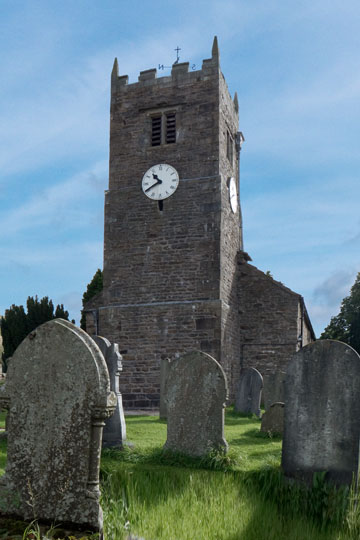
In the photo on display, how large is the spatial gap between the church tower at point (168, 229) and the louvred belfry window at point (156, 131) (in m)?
0.04

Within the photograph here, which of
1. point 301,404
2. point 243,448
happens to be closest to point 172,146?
point 243,448

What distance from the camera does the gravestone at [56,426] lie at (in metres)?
4.41

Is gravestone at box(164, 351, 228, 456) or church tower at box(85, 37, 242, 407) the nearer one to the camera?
gravestone at box(164, 351, 228, 456)

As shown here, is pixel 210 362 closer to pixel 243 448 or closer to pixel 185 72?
pixel 243 448

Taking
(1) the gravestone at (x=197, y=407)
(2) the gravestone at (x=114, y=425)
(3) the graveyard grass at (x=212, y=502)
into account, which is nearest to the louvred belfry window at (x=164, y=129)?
(2) the gravestone at (x=114, y=425)

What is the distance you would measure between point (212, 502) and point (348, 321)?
28.8m

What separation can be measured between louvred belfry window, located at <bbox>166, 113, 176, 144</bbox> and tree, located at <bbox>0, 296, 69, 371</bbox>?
Answer: 39.1 feet

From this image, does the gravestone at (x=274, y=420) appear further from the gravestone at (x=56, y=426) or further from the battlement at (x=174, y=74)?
the battlement at (x=174, y=74)

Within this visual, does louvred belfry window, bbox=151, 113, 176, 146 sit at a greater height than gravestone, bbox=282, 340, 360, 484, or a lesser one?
greater

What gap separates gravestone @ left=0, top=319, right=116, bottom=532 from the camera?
14.5ft

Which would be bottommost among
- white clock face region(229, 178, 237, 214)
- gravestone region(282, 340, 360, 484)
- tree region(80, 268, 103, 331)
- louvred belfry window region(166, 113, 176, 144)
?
gravestone region(282, 340, 360, 484)

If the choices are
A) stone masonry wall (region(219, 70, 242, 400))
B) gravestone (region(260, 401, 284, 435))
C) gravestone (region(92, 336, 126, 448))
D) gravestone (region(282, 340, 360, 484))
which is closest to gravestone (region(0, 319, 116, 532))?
gravestone (region(282, 340, 360, 484))

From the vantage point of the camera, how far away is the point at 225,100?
21797 millimetres

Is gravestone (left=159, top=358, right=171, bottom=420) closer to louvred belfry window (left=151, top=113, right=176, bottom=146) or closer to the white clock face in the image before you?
the white clock face
